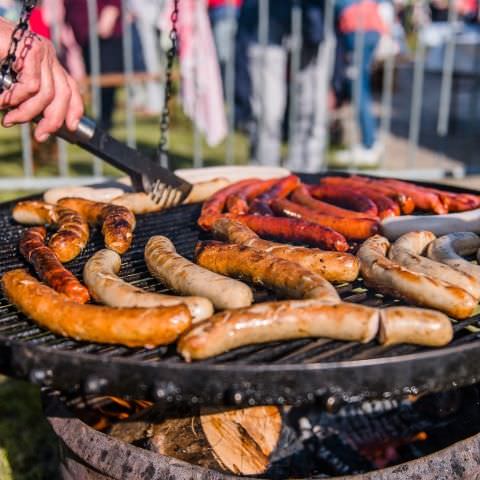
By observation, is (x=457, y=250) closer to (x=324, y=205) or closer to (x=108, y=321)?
(x=324, y=205)

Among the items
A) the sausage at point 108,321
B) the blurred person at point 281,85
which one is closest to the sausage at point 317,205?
the sausage at point 108,321

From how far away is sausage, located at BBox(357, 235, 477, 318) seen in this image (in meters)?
2.12

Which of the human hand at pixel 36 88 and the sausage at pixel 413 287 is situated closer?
the sausage at pixel 413 287

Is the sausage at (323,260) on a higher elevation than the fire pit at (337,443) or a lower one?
higher

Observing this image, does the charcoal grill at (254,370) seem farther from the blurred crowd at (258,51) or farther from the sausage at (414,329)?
the blurred crowd at (258,51)

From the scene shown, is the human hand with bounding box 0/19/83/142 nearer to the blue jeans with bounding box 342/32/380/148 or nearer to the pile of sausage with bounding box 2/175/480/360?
the pile of sausage with bounding box 2/175/480/360

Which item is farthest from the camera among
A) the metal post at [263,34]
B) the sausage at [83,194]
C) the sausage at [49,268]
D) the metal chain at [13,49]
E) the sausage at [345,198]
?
the metal post at [263,34]

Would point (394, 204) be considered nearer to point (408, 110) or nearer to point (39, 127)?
point (39, 127)

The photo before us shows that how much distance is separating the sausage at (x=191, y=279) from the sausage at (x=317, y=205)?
0.85 m

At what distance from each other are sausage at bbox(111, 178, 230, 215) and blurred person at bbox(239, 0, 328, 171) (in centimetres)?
498

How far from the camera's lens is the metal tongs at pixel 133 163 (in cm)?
319

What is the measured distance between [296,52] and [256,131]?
3.53ft

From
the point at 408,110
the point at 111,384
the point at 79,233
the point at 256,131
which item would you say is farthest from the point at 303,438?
the point at 408,110

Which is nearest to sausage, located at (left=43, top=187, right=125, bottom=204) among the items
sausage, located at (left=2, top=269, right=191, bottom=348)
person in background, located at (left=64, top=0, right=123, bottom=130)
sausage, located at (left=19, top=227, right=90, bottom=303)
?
sausage, located at (left=19, top=227, right=90, bottom=303)
